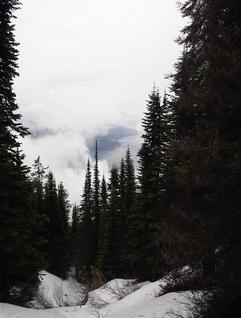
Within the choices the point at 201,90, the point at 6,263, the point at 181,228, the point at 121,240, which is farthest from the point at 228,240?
the point at 121,240

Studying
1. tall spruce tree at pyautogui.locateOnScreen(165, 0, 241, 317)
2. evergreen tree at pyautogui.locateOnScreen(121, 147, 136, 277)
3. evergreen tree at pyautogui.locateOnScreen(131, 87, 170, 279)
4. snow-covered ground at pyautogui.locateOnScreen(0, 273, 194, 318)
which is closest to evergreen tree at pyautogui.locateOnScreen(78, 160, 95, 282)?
evergreen tree at pyautogui.locateOnScreen(121, 147, 136, 277)

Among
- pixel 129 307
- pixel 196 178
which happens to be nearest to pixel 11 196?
pixel 129 307

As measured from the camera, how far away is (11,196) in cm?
1731

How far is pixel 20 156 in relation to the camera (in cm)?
1866

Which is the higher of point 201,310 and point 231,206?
point 231,206

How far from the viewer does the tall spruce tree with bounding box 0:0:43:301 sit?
1628 centimetres

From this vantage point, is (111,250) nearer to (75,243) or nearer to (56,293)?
(56,293)

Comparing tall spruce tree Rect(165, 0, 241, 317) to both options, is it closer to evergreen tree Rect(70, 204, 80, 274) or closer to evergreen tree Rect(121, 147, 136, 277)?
evergreen tree Rect(121, 147, 136, 277)

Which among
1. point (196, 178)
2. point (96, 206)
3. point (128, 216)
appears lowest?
point (196, 178)

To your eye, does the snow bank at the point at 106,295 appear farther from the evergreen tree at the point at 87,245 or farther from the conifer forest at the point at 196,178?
the evergreen tree at the point at 87,245

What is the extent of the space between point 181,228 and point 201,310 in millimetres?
1654

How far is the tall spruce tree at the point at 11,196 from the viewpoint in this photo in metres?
16.3

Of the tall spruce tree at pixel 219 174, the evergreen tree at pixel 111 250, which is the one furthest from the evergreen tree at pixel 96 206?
the tall spruce tree at pixel 219 174

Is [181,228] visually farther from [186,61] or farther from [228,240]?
[186,61]
